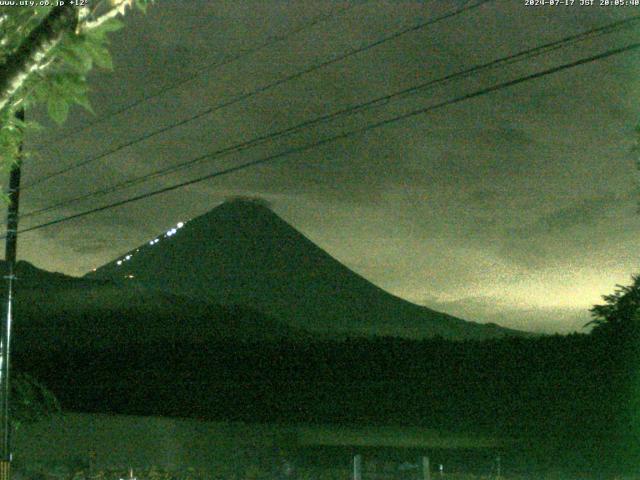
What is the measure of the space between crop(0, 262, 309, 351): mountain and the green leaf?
51.2 m

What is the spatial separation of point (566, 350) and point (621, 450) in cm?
1116

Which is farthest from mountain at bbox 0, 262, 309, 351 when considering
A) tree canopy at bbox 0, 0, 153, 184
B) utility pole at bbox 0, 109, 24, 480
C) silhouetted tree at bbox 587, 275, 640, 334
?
tree canopy at bbox 0, 0, 153, 184

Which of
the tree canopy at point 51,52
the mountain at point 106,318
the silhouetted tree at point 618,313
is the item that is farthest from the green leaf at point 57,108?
the mountain at point 106,318

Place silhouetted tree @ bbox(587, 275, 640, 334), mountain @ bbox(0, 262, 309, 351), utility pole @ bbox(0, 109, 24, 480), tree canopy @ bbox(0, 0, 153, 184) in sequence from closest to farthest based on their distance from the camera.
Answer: tree canopy @ bbox(0, 0, 153, 184) < utility pole @ bbox(0, 109, 24, 480) < silhouetted tree @ bbox(587, 275, 640, 334) < mountain @ bbox(0, 262, 309, 351)

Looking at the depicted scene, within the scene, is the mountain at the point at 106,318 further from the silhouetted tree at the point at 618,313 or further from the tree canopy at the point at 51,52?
the tree canopy at the point at 51,52

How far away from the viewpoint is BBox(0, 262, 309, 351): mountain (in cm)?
6469

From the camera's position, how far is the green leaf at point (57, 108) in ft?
16.8

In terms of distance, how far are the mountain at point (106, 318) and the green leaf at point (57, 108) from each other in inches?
2014

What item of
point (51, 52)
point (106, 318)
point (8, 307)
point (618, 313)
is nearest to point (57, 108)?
point (51, 52)

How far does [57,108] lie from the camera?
512 centimetres

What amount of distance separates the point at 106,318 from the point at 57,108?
7192 cm

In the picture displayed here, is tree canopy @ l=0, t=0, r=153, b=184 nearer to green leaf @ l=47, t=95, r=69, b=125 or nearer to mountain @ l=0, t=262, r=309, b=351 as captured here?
Result: green leaf @ l=47, t=95, r=69, b=125

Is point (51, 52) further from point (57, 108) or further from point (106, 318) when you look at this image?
point (106, 318)

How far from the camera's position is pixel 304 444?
1384 inches
